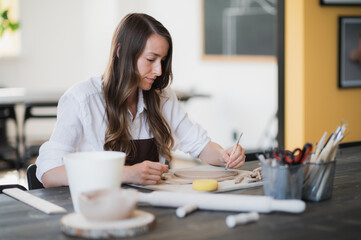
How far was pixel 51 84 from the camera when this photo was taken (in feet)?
24.1

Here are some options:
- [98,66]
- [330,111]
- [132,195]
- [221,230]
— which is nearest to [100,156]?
[132,195]

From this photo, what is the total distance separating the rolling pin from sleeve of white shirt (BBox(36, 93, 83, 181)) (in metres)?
0.52

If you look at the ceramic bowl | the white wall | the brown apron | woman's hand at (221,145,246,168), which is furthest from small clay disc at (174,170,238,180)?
the white wall

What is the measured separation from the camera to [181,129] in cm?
226

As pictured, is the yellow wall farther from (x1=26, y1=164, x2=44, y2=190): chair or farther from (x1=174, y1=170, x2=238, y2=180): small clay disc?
(x1=26, y1=164, x2=44, y2=190): chair

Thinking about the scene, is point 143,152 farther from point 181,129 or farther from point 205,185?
point 205,185

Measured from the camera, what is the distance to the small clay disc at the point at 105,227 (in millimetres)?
1105

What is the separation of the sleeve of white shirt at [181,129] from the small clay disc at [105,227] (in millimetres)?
1054

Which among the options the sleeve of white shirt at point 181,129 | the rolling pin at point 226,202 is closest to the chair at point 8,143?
the sleeve of white shirt at point 181,129

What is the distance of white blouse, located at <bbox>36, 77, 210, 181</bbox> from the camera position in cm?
181

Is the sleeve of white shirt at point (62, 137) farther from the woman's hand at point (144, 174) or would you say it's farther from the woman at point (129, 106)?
the woman's hand at point (144, 174)

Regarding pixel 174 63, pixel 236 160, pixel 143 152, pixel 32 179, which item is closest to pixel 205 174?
pixel 236 160

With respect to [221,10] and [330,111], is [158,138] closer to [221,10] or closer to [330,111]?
[330,111]

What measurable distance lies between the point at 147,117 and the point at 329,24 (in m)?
2.05
